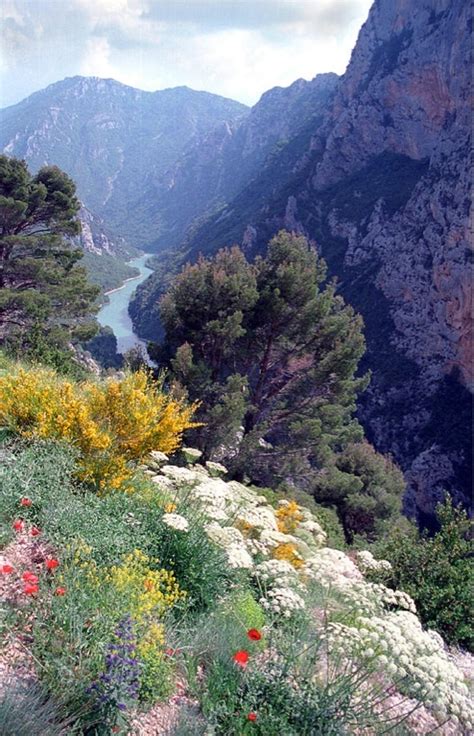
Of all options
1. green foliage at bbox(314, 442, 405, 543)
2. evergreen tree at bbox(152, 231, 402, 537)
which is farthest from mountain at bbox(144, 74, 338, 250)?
evergreen tree at bbox(152, 231, 402, 537)

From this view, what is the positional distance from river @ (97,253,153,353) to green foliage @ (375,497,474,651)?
54169 millimetres

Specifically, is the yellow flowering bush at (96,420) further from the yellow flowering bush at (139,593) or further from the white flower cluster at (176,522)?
the yellow flowering bush at (139,593)

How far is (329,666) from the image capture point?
281 cm

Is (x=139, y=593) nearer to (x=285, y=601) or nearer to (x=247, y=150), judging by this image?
(x=285, y=601)

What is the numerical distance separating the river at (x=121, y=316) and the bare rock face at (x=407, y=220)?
22554mm

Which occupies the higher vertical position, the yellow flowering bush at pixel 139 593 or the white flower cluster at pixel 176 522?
the white flower cluster at pixel 176 522

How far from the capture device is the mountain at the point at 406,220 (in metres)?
36.7

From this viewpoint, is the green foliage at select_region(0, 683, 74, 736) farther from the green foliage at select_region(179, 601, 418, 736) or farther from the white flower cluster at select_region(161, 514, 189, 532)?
the white flower cluster at select_region(161, 514, 189, 532)

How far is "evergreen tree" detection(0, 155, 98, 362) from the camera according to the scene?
14.5 m

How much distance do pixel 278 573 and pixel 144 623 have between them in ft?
4.08

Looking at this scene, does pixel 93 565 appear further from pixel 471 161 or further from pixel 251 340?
pixel 471 161

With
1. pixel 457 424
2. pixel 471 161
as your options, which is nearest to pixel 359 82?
pixel 471 161

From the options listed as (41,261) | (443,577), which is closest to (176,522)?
(443,577)

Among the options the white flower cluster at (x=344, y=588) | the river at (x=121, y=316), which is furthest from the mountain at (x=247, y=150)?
the white flower cluster at (x=344, y=588)
